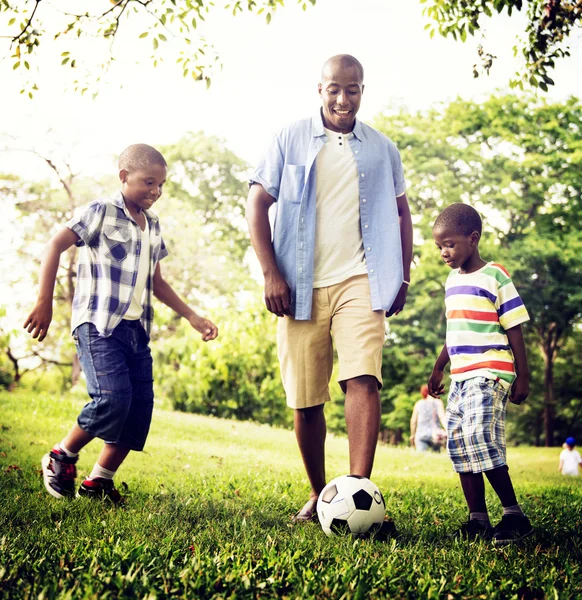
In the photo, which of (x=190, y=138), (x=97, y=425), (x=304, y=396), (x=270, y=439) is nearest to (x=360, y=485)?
(x=304, y=396)

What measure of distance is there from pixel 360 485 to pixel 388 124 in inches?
920

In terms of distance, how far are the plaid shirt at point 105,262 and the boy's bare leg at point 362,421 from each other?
1.47 m

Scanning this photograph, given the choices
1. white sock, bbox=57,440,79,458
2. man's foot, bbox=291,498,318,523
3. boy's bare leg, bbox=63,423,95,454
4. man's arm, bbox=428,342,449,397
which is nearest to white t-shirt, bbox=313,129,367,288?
man's arm, bbox=428,342,449,397

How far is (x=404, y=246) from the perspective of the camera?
4332 millimetres

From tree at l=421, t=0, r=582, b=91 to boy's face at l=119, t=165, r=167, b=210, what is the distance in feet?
10.2

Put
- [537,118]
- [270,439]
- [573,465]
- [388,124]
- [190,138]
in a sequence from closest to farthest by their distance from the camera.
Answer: [270,439]
[573,465]
[537,118]
[388,124]
[190,138]

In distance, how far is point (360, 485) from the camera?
341 centimetres

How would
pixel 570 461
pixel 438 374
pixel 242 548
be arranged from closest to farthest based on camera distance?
pixel 242 548, pixel 438 374, pixel 570 461

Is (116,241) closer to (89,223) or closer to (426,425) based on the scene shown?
(89,223)

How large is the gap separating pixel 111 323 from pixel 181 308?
70 cm

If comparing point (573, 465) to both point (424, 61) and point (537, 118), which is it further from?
point (424, 61)

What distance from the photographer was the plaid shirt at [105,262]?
4168mm

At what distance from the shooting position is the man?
12.9 feet

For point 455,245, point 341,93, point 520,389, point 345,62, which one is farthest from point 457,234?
Answer: point 345,62
